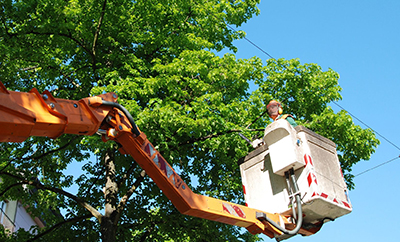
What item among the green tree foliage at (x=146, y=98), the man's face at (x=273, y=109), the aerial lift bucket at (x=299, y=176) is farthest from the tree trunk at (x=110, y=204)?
the man's face at (x=273, y=109)

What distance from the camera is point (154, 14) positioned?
12.9m

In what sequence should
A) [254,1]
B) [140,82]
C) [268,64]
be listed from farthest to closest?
1. [254,1]
2. [268,64]
3. [140,82]

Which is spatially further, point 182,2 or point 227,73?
point 182,2

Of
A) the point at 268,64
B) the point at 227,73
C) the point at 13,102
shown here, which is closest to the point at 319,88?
the point at 268,64

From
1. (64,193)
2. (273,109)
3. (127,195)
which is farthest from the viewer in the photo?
(127,195)

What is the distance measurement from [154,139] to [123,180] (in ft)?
6.04

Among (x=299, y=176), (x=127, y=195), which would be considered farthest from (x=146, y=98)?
(x=299, y=176)

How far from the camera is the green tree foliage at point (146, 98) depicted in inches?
438

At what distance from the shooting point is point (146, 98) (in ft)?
38.0

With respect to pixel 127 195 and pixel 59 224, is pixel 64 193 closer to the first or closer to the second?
pixel 59 224

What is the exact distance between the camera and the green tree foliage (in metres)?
11.1

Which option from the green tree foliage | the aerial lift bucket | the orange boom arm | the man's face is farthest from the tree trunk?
the man's face

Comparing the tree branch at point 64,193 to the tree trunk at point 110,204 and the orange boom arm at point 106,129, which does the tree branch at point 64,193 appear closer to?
the tree trunk at point 110,204

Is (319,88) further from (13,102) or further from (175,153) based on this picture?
(13,102)
